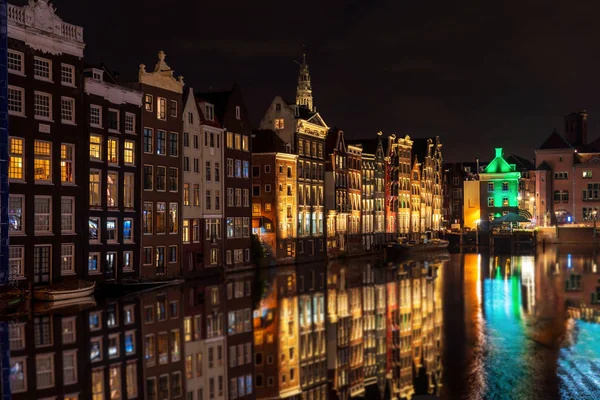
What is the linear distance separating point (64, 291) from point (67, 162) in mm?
11380

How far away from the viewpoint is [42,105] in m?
56.5

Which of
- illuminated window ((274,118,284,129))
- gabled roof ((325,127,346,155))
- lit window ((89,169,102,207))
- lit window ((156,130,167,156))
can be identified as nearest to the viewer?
lit window ((89,169,102,207))

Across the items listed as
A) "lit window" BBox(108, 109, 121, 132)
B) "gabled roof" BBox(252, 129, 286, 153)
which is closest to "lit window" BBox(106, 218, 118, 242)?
"lit window" BBox(108, 109, 121, 132)

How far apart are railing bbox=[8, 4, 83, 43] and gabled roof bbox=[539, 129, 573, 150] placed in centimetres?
12748

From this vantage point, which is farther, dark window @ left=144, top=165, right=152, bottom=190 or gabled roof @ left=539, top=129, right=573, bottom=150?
gabled roof @ left=539, top=129, right=573, bottom=150

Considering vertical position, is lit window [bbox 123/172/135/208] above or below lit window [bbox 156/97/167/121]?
below

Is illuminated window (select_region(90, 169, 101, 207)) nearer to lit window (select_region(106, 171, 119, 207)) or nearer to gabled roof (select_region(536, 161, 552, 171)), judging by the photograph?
lit window (select_region(106, 171, 119, 207))

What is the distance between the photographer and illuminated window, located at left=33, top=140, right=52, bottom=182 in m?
55.8

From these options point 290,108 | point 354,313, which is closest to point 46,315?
point 354,313

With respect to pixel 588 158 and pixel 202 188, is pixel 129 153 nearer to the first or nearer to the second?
pixel 202 188

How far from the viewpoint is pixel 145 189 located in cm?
6725

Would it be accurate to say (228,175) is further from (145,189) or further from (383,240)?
(383,240)

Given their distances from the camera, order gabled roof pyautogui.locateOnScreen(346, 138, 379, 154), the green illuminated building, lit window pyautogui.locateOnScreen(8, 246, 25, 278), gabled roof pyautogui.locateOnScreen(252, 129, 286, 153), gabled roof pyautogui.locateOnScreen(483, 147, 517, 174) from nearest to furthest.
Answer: lit window pyautogui.locateOnScreen(8, 246, 25, 278), gabled roof pyautogui.locateOnScreen(252, 129, 286, 153), gabled roof pyautogui.locateOnScreen(346, 138, 379, 154), the green illuminated building, gabled roof pyautogui.locateOnScreen(483, 147, 517, 174)

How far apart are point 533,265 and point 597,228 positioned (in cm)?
6661
